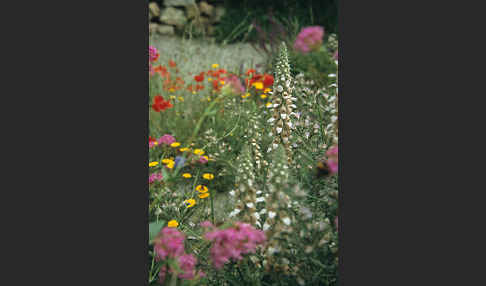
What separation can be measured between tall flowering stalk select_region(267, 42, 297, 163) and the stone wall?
13.6 feet

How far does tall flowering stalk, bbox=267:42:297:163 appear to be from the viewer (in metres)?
2.09

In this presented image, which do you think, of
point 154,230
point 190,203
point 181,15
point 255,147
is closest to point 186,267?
point 154,230

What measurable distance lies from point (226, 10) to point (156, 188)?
447cm

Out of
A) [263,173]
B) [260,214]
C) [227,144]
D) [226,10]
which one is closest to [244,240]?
[260,214]

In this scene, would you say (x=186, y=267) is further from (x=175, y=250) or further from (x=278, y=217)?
(x=278, y=217)

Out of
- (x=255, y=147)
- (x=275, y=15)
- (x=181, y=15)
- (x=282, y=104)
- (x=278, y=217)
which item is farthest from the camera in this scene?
(x=181, y=15)

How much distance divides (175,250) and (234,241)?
9.8 inches

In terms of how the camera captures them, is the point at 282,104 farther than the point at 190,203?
No

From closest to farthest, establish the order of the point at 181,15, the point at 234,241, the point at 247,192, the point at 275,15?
the point at 234,241, the point at 247,192, the point at 275,15, the point at 181,15

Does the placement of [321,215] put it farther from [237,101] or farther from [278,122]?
[237,101]

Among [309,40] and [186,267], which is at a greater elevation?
[309,40]

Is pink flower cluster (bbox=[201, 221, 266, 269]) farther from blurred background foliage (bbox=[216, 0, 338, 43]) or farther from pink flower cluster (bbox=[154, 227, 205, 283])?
blurred background foliage (bbox=[216, 0, 338, 43])

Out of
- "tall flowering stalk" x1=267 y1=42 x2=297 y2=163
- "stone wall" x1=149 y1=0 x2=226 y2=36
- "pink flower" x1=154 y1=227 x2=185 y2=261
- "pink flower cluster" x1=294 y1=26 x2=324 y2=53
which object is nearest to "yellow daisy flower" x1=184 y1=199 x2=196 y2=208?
"tall flowering stalk" x1=267 y1=42 x2=297 y2=163

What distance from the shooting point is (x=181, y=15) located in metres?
6.24
